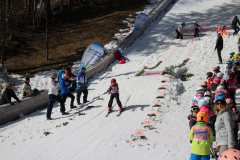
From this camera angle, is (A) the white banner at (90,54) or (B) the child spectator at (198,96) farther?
(A) the white banner at (90,54)

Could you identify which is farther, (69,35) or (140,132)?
(69,35)

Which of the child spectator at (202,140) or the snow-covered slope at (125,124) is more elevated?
the child spectator at (202,140)

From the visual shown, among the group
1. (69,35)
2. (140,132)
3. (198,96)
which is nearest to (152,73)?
(140,132)

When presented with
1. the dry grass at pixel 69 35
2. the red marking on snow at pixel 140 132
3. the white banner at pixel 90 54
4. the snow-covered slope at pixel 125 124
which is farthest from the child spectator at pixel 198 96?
the dry grass at pixel 69 35

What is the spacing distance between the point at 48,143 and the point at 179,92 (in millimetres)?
6161

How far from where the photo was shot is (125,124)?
361 inches

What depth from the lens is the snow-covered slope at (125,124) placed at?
7621 millimetres

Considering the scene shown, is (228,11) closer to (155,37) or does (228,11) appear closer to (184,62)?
(155,37)

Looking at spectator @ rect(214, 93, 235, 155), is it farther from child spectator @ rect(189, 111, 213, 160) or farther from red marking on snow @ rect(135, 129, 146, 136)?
red marking on snow @ rect(135, 129, 146, 136)

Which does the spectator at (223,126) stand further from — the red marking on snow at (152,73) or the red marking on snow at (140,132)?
the red marking on snow at (152,73)

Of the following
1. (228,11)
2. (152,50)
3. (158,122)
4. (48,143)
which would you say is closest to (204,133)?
(158,122)

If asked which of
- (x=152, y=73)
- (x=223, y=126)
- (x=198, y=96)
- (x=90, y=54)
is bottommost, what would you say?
(x=152, y=73)

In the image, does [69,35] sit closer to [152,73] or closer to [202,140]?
[152,73]

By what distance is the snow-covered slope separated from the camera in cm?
762
